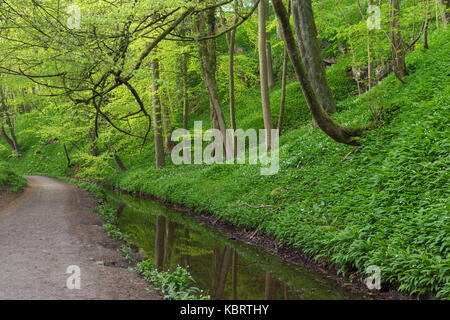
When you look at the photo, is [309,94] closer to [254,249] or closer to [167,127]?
[254,249]

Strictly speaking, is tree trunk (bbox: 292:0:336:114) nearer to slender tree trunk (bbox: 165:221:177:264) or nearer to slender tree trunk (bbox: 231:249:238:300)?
slender tree trunk (bbox: 231:249:238:300)

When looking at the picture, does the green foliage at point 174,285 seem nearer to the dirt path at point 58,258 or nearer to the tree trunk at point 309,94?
the dirt path at point 58,258

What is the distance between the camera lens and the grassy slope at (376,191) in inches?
185

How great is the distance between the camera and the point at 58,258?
578 cm

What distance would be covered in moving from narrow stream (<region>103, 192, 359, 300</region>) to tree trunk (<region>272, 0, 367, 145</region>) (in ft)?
9.65

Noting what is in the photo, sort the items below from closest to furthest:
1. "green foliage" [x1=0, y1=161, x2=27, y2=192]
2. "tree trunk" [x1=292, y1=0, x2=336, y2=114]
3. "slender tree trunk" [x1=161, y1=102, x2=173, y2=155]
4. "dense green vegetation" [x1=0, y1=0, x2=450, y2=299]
→ "dense green vegetation" [x1=0, y1=0, x2=450, y2=299], "tree trunk" [x1=292, y1=0, x2=336, y2=114], "green foliage" [x1=0, y1=161, x2=27, y2=192], "slender tree trunk" [x1=161, y1=102, x2=173, y2=155]

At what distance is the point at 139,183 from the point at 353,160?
38.3 ft

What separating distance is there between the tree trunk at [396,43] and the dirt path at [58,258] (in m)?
7.44

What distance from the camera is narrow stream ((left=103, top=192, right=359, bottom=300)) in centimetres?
528

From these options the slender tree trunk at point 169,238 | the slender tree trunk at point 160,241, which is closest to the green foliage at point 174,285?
the slender tree trunk at point 160,241

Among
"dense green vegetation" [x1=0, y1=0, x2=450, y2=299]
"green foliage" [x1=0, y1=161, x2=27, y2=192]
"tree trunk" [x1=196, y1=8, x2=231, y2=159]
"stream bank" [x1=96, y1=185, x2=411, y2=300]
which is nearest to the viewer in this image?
"dense green vegetation" [x1=0, y1=0, x2=450, y2=299]

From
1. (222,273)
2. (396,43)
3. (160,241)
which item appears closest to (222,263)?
(222,273)

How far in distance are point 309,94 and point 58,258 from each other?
5.32m

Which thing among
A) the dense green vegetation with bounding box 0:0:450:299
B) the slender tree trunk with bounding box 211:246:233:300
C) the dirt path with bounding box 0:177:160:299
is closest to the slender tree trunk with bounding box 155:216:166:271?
the dirt path with bounding box 0:177:160:299
